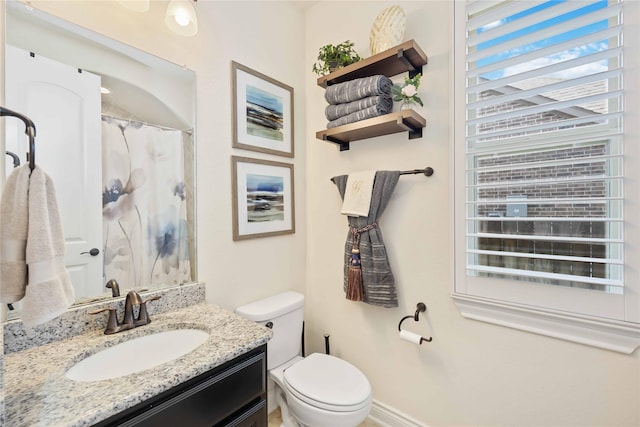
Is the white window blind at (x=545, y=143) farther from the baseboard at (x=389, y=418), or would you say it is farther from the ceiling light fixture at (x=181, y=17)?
the ceiling light fixture at (x=181, y=17)

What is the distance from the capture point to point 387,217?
5.21 ft

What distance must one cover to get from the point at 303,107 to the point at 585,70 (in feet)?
4.80

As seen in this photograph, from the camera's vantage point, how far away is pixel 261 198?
1694 millimetres

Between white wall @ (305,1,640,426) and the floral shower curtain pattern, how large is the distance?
0.89 meters

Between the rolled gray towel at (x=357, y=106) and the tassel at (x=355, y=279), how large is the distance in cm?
76

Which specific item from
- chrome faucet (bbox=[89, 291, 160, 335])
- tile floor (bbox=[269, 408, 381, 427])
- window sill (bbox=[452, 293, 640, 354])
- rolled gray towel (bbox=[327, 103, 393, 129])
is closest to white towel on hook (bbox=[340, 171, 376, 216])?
rolled gray towel (bbox=[327, 103, 393, 129])

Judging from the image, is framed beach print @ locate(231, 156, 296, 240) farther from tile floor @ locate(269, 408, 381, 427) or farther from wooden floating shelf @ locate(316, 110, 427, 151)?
tile floor @ locate(269, 408, 381, 427)

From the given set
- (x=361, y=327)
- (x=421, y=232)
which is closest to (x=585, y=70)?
(x=421, y=232)

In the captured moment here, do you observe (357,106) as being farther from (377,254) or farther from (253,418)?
(253,418)

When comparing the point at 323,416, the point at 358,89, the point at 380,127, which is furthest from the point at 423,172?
the point at 323,416

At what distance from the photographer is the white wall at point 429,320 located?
1.11 m

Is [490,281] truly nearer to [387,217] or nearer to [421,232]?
[421,232]

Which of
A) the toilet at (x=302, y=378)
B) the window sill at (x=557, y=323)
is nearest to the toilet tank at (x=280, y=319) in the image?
the toilet at (x=302, y=378)

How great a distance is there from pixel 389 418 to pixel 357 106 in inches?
70.3
